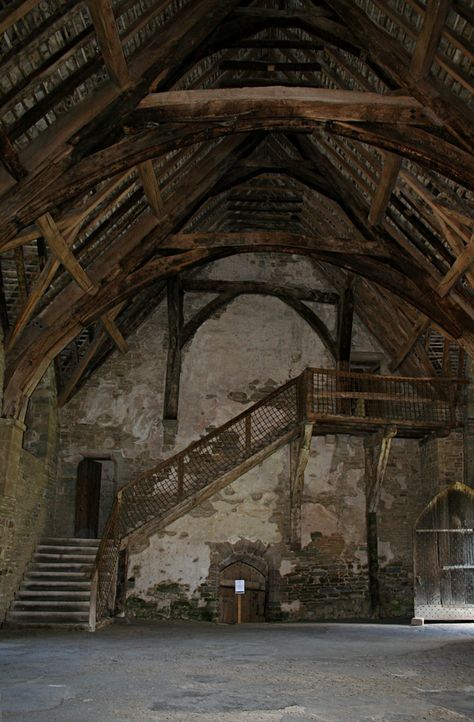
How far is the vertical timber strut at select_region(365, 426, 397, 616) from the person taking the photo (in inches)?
477

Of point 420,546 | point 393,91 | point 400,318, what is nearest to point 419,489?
point 420,546

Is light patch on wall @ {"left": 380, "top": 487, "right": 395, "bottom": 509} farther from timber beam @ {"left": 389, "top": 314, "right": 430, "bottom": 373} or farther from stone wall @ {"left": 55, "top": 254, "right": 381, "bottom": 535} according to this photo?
stone wall @ {"left": 55, "top": 254, "right": 381, "bottom": 535}

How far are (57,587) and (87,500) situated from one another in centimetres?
260

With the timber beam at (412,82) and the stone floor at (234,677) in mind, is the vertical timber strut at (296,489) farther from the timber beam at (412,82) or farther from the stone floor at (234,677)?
the timber beam at (412,82)

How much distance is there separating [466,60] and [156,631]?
768cm

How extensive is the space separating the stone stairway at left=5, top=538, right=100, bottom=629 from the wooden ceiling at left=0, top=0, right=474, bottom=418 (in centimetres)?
265

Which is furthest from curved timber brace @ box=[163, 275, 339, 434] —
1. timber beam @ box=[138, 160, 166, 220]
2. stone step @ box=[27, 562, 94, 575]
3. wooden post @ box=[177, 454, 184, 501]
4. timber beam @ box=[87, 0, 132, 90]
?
timber beam @ box=[87, 0, 132, 90]

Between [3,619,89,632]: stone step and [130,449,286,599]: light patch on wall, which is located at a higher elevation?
[130,449,286,599]: light patch on wall

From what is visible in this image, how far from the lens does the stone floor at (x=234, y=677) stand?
169 inches

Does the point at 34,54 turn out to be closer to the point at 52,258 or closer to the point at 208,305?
the point at 52,258

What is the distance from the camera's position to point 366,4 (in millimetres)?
7180

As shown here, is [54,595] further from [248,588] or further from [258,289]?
[258,289]

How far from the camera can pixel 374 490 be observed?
12414 mm

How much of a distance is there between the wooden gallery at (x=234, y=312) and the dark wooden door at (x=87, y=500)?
6 cm
